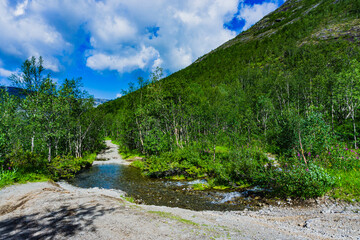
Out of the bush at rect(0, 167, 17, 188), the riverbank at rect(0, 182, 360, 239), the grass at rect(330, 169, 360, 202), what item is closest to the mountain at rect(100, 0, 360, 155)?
the grass at rect(330, 169, 360, 202)

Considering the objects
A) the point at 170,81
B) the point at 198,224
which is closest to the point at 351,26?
the point at 170,81

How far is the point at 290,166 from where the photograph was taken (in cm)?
1173

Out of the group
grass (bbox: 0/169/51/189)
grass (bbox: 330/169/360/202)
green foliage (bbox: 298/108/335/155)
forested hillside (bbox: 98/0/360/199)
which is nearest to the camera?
grass (bbox: 330/169/360/202)

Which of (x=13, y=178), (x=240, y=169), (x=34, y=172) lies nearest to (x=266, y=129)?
(x=240, y=169)

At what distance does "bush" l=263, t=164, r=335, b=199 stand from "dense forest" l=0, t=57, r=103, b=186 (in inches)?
782

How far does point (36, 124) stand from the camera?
25578 mm

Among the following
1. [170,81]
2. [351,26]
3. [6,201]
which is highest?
[351,26]

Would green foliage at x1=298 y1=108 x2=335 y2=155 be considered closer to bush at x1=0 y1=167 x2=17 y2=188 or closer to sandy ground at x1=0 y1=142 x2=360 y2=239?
sandy ground at x1=0 y1=142 x2=360 y2=239

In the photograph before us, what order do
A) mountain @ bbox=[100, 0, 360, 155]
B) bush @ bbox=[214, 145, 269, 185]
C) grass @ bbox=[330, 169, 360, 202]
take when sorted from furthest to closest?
mountain @ bbox=[100, 0, 360, 155]
bush @ bbox=[214, 145, 269, 185]
grass @ bbox=[330, 169, 360, 202]

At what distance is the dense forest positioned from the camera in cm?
1650

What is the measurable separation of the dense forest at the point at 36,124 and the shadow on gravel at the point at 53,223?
9.33 metres

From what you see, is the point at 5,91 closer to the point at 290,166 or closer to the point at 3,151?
the point at 3,151

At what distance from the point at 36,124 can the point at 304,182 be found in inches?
1310

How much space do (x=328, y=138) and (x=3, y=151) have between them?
1108 inches
